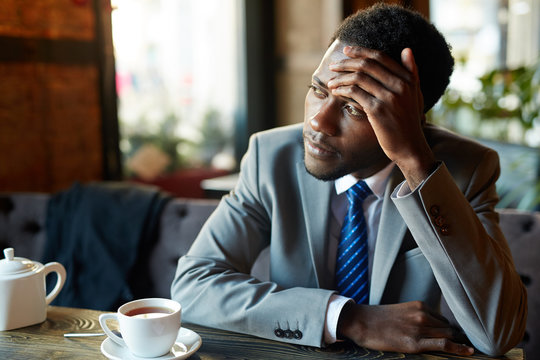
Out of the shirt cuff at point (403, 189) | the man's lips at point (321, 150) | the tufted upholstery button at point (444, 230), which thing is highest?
the man's lips at point (321, 150)

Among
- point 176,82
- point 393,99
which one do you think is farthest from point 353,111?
point 176,82

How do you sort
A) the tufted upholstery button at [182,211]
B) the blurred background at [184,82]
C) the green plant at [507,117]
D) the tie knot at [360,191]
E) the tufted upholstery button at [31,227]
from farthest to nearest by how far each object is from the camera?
the green plant at [507,117]
the blurred background at [184,82]
the tufted upholstery button at [31,227]
the tufted upholstery button at [182,211]
the tie knot at [360,191]

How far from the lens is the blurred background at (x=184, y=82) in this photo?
2461mm

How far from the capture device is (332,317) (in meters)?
1.17

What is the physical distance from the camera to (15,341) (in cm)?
114

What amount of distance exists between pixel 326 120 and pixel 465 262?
46 centimetres

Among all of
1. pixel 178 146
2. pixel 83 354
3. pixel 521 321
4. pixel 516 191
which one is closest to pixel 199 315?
pixel 83 354

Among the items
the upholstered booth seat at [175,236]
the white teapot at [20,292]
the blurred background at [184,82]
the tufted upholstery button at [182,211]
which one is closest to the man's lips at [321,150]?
the blurred background at [184,82]

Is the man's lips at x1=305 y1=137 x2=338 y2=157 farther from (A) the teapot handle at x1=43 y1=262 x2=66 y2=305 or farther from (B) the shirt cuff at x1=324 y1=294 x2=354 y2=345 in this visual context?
(A) the teapot handle at x1=43 y1=262 x2=66 y2=305

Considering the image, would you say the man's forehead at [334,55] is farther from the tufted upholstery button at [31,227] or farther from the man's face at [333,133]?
the tufted upholstery button at [31,227]

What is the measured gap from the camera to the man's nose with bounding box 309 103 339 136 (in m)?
1.36

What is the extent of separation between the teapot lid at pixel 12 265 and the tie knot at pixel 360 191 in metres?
0.80

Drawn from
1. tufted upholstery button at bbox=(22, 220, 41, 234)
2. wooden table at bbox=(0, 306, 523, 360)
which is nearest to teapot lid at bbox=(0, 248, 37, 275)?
wooden table at bbox=(0, 306, 523, 360)

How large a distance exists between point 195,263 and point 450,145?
0.73 m
